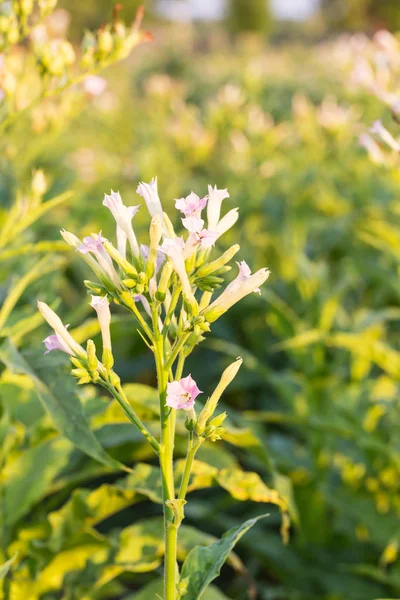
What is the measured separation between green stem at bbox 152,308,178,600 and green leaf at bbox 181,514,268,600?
0.25ft

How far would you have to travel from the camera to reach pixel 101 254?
1.14m

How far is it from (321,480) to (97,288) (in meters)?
1.74

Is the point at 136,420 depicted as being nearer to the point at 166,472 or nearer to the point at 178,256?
the point at 166,472

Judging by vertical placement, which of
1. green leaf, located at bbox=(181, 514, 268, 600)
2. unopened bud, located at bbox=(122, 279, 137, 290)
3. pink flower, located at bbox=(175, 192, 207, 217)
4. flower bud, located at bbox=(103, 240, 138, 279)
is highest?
pink flower, located at bbox=(175, 192, 207, 217)

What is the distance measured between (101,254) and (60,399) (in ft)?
1.29

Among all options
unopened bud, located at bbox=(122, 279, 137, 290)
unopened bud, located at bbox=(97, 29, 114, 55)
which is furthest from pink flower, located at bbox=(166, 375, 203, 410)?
unopened bud, located at bbox=(97, 29, 114, 55)

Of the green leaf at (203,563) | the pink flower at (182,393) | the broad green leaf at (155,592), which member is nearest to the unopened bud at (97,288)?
the pink flower at (182,393)

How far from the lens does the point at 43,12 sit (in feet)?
6.02

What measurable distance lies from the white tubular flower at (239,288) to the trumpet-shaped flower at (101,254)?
16 cm

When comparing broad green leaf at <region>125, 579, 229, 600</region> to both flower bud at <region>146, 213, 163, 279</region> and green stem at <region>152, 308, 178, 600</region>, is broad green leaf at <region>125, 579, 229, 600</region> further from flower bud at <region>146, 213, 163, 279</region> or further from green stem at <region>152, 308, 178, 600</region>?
flower bud at <region>146, 213, 163, 279</region>

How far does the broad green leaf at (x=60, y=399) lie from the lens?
4.35ft

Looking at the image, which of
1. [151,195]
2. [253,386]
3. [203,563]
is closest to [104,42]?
[151,195]

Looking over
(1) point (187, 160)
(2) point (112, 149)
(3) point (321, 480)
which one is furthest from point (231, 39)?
(3) point (321, 480)

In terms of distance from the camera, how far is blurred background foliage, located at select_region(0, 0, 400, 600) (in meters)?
1.82
